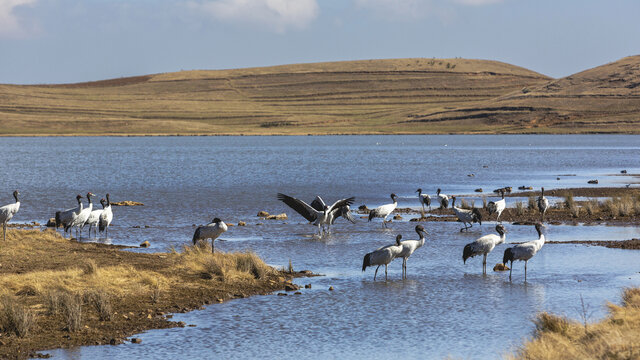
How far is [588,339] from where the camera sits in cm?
1205

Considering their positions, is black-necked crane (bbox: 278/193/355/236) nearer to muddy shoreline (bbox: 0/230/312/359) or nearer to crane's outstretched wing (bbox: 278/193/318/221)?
crane's outstretched wing (bbox: 278/193/318/221)

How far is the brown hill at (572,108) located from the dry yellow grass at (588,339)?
420ft

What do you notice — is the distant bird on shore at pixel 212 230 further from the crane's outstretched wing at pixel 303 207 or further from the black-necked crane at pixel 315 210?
the crane's outstretched wing at pixel 303 207

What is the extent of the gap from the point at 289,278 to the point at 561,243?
9340 mm

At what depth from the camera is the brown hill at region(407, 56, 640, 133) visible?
142 meters

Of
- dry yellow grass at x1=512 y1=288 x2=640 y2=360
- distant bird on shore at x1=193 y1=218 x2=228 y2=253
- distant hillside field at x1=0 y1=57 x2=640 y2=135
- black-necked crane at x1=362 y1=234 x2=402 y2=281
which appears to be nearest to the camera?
dry yellow grass at x1=512 y1=288 x2=640 y2=360

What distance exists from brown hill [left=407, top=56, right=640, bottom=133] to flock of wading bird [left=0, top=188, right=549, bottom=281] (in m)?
114

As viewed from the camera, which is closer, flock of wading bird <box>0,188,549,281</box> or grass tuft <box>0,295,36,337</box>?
grass tuft <box>0,295,36,337</box>

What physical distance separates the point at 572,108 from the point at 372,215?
12874 cm

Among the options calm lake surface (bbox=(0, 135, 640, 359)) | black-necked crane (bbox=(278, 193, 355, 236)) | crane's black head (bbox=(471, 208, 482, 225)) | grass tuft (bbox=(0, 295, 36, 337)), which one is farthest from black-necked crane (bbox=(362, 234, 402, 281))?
crane's black head (bbox=(471, 208, 482, 225))

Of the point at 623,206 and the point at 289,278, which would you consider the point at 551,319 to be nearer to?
the point at 289,278

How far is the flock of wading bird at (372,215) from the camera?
64.2ft

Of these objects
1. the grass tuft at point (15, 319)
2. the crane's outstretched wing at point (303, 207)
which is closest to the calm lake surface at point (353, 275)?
the crane's outstretched wing at point (303, 207)

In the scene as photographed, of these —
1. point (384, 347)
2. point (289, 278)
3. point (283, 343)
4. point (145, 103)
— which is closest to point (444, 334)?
point (384, 347)
